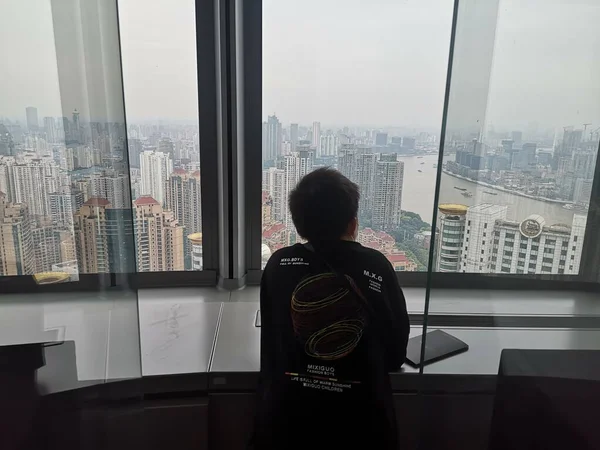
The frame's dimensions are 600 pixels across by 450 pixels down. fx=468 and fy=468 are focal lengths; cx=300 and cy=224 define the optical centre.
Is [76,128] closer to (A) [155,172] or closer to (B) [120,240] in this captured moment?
(B) [120,240]

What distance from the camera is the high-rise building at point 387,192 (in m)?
1.57

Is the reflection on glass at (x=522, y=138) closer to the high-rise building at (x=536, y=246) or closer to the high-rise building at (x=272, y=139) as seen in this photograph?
the high-rise building at (x=536, y=246)

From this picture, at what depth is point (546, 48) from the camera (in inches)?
32.6

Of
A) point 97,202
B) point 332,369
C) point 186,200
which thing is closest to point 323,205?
point 332,369

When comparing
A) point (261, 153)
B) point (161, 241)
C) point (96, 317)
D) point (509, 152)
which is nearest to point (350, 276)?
point (509, 152)

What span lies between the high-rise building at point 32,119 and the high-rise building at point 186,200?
80cm

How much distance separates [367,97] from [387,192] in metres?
0.32

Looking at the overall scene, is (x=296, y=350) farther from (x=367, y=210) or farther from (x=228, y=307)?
(x=367, y=210)

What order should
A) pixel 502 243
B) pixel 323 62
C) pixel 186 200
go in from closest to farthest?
pixel 502 243
pixel 323 62
pixel 186 200

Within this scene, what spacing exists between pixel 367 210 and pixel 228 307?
576 millimetres

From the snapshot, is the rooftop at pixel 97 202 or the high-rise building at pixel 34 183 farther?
the rooftop at pixel 97 202

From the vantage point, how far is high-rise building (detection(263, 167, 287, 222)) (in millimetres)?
1656

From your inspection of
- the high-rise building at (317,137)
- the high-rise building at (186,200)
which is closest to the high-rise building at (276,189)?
the high-rise building at (317,137)

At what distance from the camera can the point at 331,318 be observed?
3.34 feet
